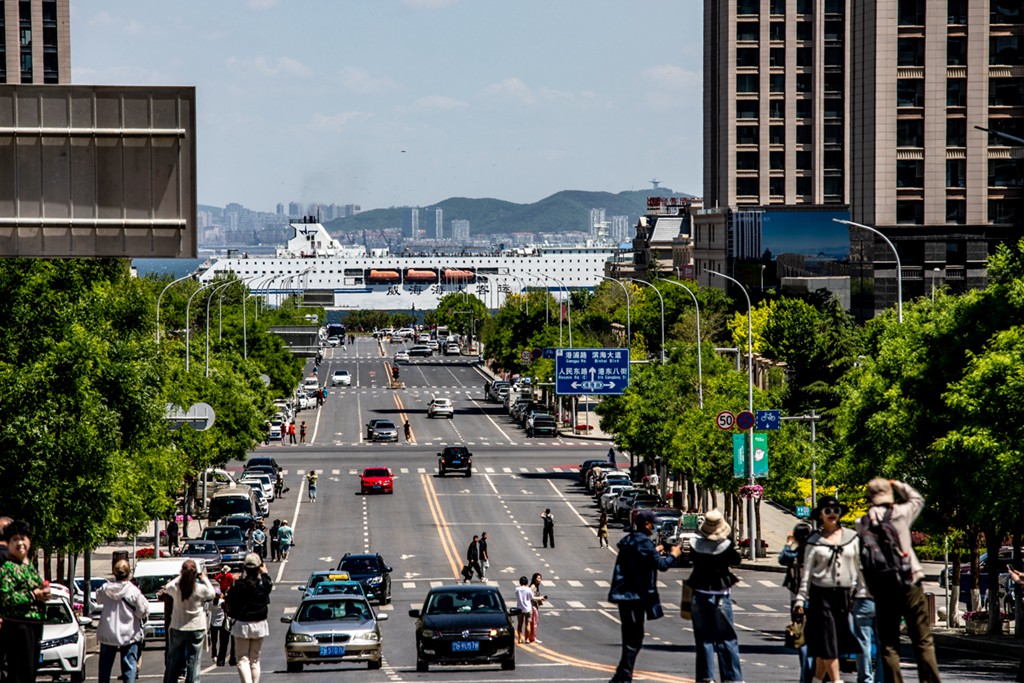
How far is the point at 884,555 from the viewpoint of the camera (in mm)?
13594

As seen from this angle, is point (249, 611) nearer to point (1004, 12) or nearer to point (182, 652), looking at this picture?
point (182, 652)

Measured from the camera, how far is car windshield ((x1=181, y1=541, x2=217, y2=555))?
153ft

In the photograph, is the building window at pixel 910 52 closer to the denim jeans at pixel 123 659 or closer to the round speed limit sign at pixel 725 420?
the round speed limit sign at pixel 725 420

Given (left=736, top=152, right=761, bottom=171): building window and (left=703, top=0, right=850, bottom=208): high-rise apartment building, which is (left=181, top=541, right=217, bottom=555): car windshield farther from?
(left=736, top=152, right=761, bottom=171): building window

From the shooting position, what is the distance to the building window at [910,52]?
86750mm

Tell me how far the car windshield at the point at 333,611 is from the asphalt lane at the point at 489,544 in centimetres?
85

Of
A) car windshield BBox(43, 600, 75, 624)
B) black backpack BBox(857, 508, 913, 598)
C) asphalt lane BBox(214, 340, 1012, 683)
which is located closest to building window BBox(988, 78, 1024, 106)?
asphalt lane BBox(214, 340, 1012, 683)

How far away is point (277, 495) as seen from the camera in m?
74.0

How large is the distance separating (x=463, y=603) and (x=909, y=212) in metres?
63.5

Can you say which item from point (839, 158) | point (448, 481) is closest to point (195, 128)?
point (448, 481)

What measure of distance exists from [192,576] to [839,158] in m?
120

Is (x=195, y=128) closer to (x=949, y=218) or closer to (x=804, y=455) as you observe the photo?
(x=804, y=455)

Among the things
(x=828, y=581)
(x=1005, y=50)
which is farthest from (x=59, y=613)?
(x=1005, y=50)

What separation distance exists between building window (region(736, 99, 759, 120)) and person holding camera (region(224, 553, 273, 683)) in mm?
115289
